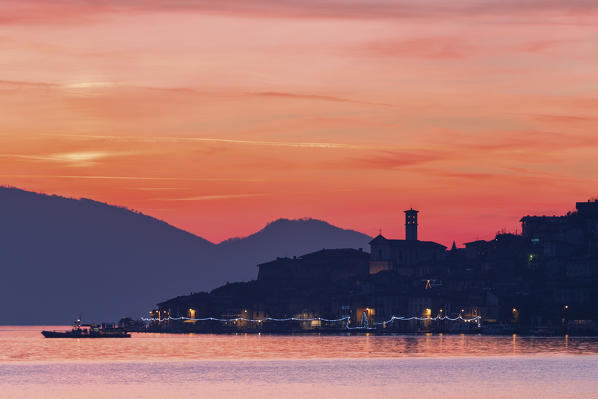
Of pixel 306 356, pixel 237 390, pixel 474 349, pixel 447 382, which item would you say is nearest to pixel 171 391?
pixel 237 390

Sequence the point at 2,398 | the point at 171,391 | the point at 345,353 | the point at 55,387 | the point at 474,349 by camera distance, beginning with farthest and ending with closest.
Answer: the point at 474,349 → the point at 345,353 → the point at 55,387 → the point at 171,391 → the point at 2,398

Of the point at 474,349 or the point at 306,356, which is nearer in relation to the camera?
the point at 306,356

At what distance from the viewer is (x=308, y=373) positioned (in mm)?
105250

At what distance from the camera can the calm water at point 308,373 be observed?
276ft

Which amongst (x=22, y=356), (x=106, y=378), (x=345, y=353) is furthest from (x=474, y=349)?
(x=106, y=378)

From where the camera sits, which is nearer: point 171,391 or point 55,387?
point 171,391

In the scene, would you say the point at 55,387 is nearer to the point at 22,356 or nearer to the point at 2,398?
the point at 2,398

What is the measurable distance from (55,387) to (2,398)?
11.2m

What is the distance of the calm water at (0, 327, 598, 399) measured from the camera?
8425 centimetres

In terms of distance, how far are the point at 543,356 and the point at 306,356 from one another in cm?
2789

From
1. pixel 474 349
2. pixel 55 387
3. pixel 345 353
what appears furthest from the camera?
pixel 474 349

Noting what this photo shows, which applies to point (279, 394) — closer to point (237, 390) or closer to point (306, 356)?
point (237, 390)

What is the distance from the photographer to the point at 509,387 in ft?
291

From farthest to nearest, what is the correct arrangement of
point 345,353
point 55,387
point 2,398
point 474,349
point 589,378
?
point 474,349 < point 345,353 < point 589,378 < point 55,387 < point 2,398
